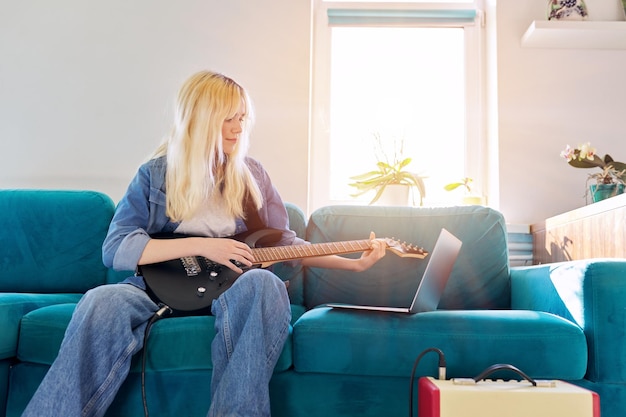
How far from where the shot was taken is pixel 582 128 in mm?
2447

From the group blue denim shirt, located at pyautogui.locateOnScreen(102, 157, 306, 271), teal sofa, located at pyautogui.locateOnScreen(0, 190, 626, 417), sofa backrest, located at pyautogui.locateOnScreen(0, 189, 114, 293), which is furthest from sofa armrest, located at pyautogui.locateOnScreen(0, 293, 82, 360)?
sofa backrest, located at pyautogui.locateOnScreen(0, 189, 114, 293)

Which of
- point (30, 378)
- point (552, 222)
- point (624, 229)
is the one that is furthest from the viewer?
point (552, 222)

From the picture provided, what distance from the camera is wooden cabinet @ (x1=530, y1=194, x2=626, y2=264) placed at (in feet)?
5.49

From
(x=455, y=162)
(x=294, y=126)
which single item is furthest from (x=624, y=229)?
(x=294, y=126)

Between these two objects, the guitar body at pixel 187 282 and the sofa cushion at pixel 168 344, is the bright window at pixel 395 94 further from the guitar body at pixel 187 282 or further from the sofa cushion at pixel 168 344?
the sofa cushion at pixel 168 344

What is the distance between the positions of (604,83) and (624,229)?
1.08m

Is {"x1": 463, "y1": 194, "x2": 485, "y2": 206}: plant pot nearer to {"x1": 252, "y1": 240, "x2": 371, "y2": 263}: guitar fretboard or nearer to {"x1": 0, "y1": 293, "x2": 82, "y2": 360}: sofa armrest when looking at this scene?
{"x1": 252, "y1": 240, "x2": 371, "y2": 263}: guitar fretboard

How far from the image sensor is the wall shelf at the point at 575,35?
93.0 inches

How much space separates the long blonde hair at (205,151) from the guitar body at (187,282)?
0.18m

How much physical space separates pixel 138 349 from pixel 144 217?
398 millimetres

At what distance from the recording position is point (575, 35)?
7.85 feet

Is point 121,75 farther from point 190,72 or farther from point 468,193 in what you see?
point 468,193

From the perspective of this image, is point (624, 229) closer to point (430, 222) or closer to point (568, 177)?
point (430, 222)

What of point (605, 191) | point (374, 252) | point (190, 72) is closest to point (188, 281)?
point (374, 252)
